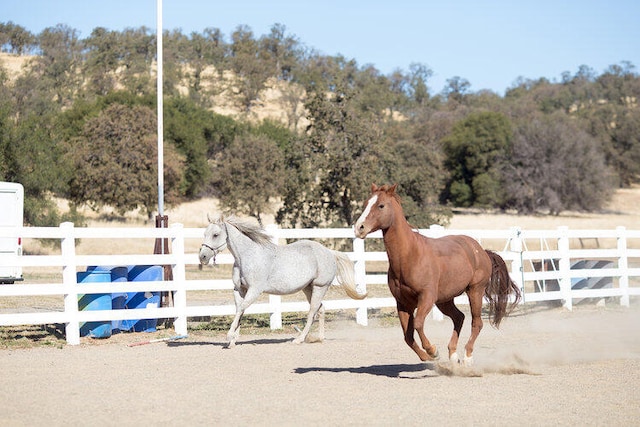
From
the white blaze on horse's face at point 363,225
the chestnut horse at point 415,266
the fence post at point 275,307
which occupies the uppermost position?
the white blaze on horse's face at point 363,225

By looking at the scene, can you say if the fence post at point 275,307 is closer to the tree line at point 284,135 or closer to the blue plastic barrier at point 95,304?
Answer: the blue plastic barrier at point 95,304

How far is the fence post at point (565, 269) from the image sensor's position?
19.6m

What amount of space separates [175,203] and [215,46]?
2888 inches

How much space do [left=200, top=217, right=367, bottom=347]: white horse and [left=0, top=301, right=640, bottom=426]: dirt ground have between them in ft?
2.51

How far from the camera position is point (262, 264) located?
12.7 meters

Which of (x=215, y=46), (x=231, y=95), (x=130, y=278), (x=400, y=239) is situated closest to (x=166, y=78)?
(x=231, y=95)

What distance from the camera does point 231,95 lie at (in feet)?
339

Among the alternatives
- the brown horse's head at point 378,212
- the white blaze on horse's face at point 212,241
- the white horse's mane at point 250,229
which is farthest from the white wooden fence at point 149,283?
the brown horse's head at point 378,212

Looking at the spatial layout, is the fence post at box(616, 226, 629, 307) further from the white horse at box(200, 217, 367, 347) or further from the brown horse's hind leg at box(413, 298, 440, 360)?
the brown horse's hind leg at box(413, 298, 440, 360)

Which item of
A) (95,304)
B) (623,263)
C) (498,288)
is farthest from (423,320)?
(623,263)

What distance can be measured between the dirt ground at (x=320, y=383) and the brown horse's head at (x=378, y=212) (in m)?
1.68

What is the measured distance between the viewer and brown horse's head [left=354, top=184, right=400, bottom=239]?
9125 millimetres

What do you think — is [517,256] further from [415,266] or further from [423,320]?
[423,320]

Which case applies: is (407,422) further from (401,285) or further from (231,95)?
(231,95)
